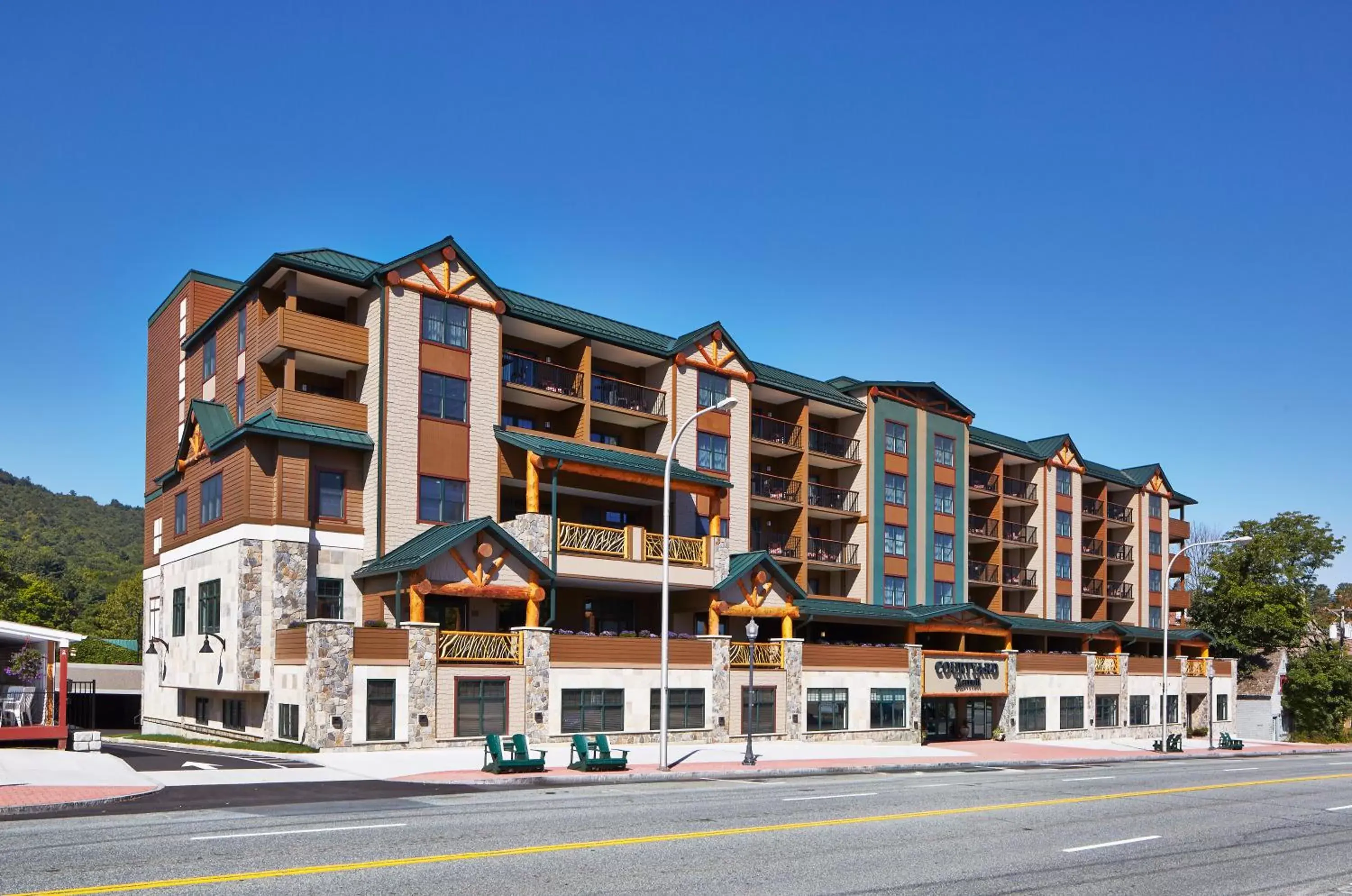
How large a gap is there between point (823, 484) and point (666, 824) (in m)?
41.9

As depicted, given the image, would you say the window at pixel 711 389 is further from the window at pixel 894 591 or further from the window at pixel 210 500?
the window at pixel 210 500

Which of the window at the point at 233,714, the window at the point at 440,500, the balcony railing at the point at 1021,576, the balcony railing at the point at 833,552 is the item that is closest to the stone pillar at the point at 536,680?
the window at the point at 440,500

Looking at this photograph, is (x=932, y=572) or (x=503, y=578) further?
(x=932, y=572)

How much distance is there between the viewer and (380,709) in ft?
115

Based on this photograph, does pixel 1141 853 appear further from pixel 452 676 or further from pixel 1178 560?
pixel 1178 560

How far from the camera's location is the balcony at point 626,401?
47500 mm

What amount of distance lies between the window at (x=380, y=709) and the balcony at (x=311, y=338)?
37.9 ft

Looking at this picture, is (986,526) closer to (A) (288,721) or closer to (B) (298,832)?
(A) (288,721)

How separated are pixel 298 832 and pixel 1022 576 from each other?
195ft

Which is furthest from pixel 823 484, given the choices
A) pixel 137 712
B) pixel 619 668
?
pixel 137 712

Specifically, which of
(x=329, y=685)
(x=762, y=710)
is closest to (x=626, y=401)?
(x=762, y=710)

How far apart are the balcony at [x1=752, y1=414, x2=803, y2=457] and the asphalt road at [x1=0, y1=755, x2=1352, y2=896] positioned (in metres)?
29.8

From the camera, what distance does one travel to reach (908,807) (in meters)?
22.5

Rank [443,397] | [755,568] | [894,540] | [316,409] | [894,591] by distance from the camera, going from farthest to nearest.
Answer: [894,540]
[894,591]
[755,568]
[443,397]
[316,409]
